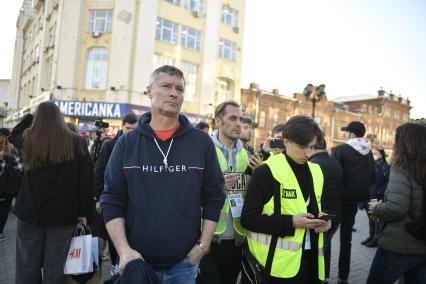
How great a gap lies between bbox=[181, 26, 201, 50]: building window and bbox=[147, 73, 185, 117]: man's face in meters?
24.5

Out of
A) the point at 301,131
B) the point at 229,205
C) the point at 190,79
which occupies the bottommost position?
the point at 229,205

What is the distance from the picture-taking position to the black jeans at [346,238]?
4863 millimetres

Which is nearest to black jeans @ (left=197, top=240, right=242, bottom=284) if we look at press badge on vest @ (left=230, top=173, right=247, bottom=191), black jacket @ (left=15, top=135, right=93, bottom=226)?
press badge on vest @ (left=230, top=173, right=247, bottom=191)

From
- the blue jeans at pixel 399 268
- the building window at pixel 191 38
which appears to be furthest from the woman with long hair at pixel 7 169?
the building window at pixel 191 38

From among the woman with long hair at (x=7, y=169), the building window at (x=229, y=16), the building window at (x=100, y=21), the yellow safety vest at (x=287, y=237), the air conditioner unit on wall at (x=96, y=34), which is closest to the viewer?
the yellow safety vest at (x=287, y=237)

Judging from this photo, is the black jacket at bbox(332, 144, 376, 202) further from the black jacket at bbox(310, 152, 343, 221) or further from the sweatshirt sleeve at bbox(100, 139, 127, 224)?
the sweatshirt sleeve at bbox(100, 139, 127, 224)

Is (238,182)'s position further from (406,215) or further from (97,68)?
(97,68)

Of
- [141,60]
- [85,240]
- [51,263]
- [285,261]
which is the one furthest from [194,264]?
[141,60]

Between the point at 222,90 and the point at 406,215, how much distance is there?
26.3 metres

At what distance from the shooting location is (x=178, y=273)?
2191 millimetres

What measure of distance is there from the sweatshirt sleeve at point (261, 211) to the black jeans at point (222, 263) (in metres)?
0.56

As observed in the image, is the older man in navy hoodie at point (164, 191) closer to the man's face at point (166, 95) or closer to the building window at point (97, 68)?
the man's face at point (166, 95)

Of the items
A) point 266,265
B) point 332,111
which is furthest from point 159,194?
point 332,111

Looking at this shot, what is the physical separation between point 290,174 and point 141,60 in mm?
22438
